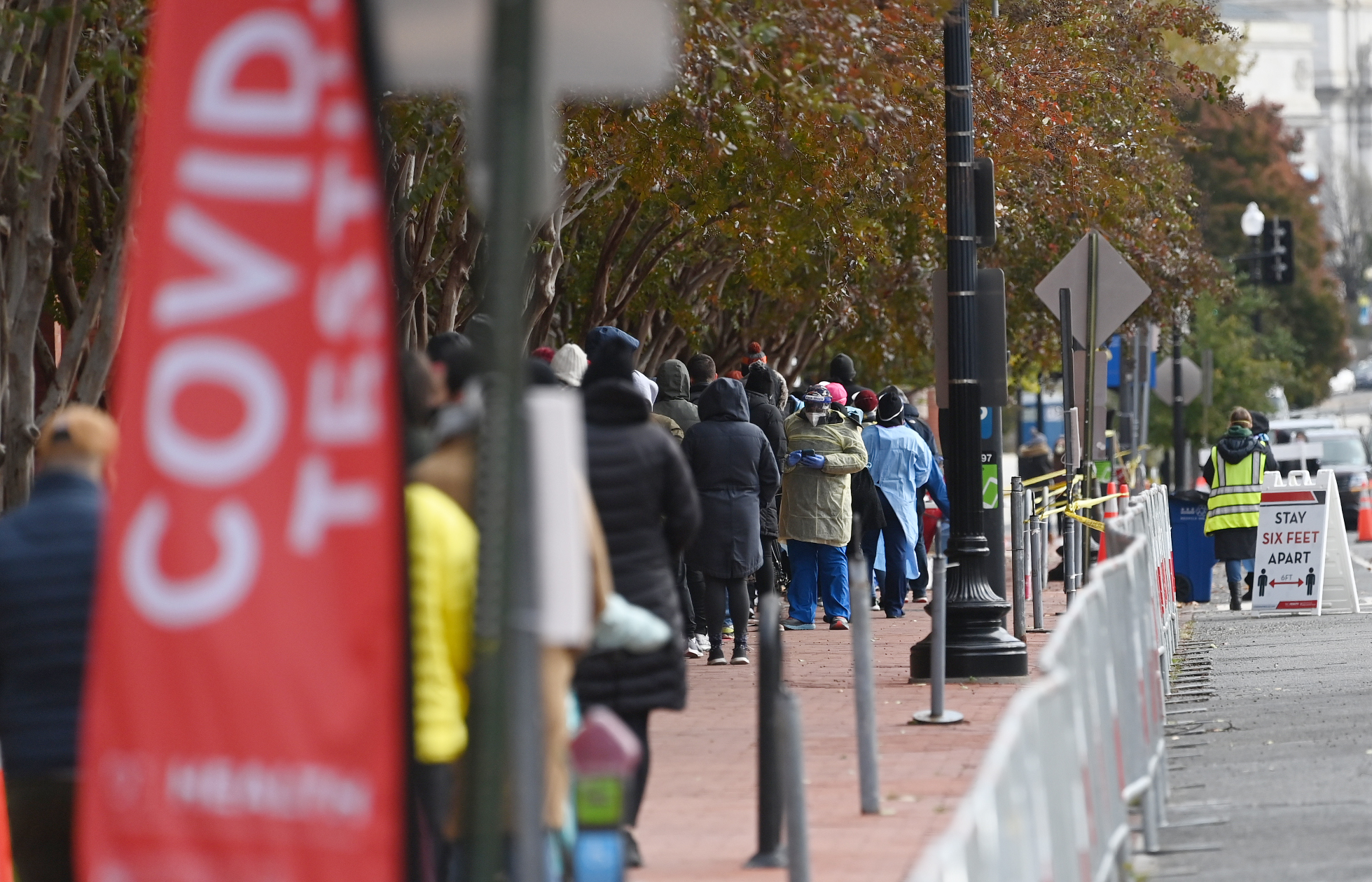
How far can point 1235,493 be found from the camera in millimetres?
20062

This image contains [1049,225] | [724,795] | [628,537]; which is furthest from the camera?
→ [1049,225]

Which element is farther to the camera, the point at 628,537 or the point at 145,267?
the point at 628,537

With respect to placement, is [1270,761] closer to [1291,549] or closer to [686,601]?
[686,601]

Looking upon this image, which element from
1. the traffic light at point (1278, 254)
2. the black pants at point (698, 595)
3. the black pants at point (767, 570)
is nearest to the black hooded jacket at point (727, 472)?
the black pants at point (698, 595)

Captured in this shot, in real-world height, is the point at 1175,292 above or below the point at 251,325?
above

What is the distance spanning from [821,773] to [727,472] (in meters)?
4.07

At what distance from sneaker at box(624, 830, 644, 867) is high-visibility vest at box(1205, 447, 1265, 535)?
42.4 ft

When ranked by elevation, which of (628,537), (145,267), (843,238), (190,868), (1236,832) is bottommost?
(1236,832)

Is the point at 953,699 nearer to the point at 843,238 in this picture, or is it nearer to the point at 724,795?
the point at 724,795

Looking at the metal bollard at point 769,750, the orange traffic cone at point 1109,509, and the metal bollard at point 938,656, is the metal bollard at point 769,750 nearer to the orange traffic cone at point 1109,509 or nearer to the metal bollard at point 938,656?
the metal bollard at point 938,656

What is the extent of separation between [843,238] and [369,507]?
19123mm

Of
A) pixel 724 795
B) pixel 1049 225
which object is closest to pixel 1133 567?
pixel 724 795

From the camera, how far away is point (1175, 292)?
33031 millimetres

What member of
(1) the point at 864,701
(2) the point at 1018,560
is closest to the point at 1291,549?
(2) the point at 1018,560
